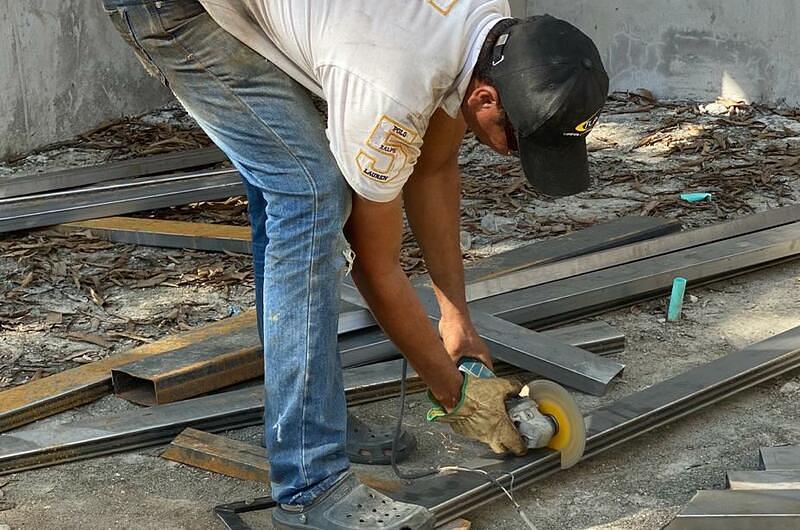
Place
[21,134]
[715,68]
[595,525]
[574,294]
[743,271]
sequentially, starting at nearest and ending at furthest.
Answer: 1. [595,525]
2. [574,294]
3. [743,271]
4. [21,134]
5. [715,68]

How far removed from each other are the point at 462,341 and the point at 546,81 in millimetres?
1015

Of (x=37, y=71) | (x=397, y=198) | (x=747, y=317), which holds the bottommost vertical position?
(x=747, y=317)

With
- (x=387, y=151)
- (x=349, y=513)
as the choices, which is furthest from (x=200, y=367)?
(x=387, y=151)

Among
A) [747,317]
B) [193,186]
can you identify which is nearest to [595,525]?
[747,317]

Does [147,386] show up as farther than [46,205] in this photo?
No

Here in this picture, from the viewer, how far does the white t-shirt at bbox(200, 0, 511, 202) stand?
94.0 inches

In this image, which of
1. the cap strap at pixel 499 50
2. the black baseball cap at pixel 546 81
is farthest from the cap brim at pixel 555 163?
the cap strap at pixel 499 50

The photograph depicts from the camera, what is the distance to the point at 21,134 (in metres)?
6.95

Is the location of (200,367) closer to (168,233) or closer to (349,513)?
(349,513)

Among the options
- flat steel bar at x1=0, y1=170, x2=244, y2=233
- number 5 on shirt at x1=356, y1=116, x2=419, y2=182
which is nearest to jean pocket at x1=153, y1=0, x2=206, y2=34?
number 5 on shirt at x1=356, y1=116, x2=419, y2=182

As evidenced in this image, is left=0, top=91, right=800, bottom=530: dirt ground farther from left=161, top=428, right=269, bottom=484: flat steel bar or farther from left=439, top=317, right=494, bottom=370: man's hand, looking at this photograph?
left=439, top=317, right=494, bottom=370: man's hand

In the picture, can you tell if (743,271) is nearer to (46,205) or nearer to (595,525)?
(595,525)

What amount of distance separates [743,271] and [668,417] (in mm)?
1636

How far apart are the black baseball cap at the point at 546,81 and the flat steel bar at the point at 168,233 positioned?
2.97m
